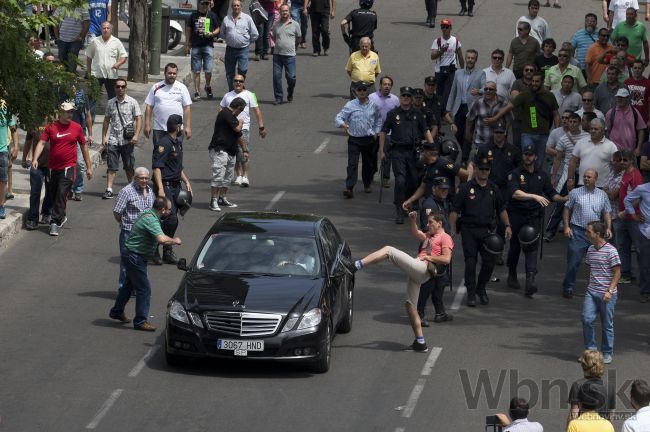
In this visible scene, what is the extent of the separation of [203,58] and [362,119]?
24.6ft

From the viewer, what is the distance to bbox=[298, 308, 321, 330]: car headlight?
15312 millimetres

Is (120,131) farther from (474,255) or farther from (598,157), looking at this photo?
(598,157)

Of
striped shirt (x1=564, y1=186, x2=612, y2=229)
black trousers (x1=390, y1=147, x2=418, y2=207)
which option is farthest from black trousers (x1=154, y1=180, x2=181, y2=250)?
striped shirt (x1=564, y1=186, x2=612, y2=229)

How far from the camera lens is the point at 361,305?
60.7ft

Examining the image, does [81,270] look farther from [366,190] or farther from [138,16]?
[138,16]

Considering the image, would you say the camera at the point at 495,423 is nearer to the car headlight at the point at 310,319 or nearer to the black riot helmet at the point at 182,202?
the car headlight at the point at 310,319

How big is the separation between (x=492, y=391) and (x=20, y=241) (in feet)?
28.3

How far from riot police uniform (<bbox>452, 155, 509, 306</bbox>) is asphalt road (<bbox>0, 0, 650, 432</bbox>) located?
0.47 metres

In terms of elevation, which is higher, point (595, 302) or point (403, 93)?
point (403, 93)

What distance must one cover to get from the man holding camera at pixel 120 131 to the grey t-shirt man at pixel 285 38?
6996mm

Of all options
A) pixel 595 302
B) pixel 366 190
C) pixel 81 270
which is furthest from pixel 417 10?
pixel 595 302

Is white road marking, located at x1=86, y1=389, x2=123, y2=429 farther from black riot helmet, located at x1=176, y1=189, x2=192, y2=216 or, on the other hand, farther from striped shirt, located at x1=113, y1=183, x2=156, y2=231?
black riot helmet, located at x1=176, y1=189, x2=192, y2=216

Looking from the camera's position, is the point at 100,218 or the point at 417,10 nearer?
the point at 100,218

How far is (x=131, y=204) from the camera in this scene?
17.8 metres
